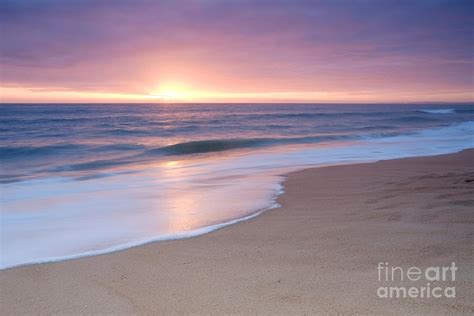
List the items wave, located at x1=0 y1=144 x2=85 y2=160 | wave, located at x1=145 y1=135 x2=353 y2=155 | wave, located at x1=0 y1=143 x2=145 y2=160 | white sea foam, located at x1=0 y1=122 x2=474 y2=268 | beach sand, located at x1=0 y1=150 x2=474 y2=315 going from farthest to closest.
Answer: wave, located at x1=145 y1=135 x2=353 y2=155 → wave, located at x1=0 y1=143 x2=145 y2=160 → wave, located at x1=0 y1=144 x2=85 y2=160 → white sea foam, located at x1=0 y1=122 x2=474 y2=268 → beach sand, located at x1=0 y1=150 x2=474 y2=315

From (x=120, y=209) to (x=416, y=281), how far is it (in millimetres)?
4064

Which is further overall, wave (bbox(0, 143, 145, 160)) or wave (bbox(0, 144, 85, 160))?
wave (bbox(0, 143, 145, 160))

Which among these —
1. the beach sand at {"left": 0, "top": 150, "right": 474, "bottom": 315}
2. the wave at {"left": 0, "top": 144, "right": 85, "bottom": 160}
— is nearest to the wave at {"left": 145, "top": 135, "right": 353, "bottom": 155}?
the wave at {"left": 0, "top": 144, "right": 85, "bottom": 160}

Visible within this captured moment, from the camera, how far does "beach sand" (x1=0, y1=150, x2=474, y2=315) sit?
8.37 ft

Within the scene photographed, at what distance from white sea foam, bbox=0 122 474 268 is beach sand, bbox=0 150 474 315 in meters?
0.35

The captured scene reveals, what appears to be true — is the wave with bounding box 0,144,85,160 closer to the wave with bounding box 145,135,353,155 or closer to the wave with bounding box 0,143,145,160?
the wave with bounding box 0,143,145,160

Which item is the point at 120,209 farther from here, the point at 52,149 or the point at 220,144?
the point at 52,149

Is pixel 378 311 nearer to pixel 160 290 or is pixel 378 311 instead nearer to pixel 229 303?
pixel 229 303

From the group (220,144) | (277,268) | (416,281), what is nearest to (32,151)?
(220,144)

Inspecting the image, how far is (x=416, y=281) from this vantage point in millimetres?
2766

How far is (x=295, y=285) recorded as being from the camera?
2762mm

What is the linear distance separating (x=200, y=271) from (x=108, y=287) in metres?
0.73

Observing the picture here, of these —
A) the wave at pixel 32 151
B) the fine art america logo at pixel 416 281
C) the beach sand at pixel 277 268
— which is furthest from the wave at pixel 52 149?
the fine art america logo at pixel 416 281

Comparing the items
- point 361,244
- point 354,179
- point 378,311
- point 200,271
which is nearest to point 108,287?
point 200,271
